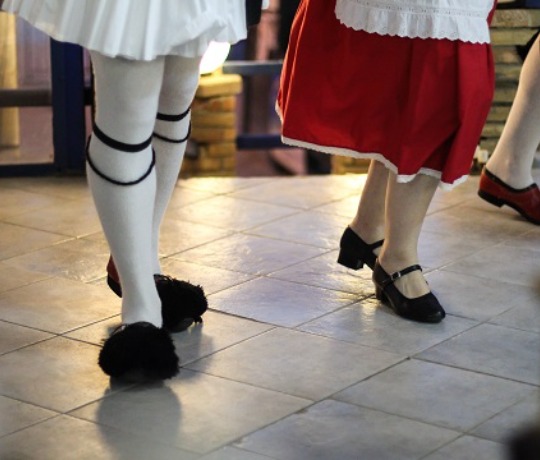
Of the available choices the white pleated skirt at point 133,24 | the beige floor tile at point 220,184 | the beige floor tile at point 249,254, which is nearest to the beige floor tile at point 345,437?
the white pleated skirt at point 133,24

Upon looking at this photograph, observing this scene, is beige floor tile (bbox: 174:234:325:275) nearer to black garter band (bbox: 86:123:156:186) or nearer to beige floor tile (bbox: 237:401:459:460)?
black garter band (bbox: 86:123:156:186)

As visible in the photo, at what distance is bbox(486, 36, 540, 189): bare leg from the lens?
3.58 metres

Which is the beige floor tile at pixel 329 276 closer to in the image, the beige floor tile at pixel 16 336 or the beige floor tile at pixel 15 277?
the beige floor tile at pixel 15 277

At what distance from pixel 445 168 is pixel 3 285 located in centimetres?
113

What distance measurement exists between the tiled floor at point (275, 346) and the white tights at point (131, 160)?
0.20 m

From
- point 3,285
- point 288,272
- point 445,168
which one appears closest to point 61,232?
point 3,285

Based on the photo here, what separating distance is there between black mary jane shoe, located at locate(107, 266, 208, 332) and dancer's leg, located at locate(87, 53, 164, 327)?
0.49 feet

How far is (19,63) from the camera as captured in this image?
430 cm

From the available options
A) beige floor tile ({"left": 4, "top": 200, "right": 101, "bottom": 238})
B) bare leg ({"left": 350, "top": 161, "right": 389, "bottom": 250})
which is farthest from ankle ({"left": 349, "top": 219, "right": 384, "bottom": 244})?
beige floor tile ({"left": 4, "top": 200, "right": 101, "bottom": 238})

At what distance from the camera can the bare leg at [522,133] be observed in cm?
358

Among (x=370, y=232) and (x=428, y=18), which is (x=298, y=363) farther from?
(x=428, y=18)

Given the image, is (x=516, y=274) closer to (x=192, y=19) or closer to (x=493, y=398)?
(x=493, y=398)

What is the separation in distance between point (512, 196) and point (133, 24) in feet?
5.99

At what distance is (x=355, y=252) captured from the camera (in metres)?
3.00
